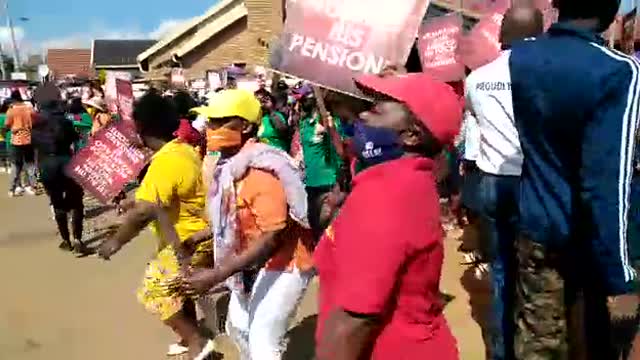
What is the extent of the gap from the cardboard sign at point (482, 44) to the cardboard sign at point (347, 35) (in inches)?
73.4

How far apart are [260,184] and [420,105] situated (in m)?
1.57

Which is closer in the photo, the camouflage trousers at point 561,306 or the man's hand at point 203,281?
the camouflage trousers at point 561,306

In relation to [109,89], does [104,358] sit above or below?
below

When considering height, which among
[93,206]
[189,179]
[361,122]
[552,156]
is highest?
[361,122]

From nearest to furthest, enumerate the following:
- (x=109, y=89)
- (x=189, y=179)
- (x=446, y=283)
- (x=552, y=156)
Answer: (x=552, y=156), (x=189, y=179), (x=446, y=283), (x=109, y=89)

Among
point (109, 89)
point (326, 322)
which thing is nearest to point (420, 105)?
point (326, 322)

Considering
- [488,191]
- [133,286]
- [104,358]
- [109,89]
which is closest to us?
[488,191]

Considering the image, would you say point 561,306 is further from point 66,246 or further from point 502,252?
point 66,246

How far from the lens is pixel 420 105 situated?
1.90 m

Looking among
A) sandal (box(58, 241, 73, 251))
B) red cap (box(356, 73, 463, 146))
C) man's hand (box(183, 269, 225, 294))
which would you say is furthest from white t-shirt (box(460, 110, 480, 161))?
sandal (box(58, 241, 73, 251))

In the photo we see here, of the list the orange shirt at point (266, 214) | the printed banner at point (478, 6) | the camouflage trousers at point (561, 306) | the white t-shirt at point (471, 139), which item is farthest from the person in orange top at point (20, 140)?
the camouflage trousers at point (561, 306)

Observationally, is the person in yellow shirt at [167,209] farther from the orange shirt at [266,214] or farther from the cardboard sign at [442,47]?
the cardboard sign at [442,47]

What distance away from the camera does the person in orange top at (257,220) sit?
3311 mm

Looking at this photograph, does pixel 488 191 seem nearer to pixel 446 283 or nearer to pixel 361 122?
pixel 361 122
